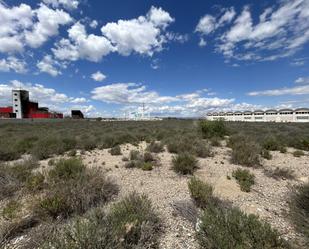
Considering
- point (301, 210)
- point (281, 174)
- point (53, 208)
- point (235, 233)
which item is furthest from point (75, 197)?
point (281, 174)

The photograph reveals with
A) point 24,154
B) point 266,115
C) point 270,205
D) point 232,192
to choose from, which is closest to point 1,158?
point 24,154

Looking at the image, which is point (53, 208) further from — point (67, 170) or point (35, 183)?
point (67, 170)

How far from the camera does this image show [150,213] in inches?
158

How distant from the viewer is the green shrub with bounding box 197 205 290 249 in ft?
9.39

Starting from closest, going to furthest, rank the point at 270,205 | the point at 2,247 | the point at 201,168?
the point at 2,247, the point at 270,205, the point at 201,168

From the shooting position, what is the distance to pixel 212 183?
626 cm

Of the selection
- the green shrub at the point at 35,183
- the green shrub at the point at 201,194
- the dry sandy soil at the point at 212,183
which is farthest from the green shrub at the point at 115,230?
the green shrub at the point at 35,183

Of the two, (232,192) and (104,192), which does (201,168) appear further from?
(104,192)

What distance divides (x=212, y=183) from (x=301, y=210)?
249cm

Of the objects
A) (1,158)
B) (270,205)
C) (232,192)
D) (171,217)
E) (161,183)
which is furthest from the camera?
(1,158)

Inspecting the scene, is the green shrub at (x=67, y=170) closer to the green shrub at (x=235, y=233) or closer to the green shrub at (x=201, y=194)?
the green shrub at (x=201, y=194)

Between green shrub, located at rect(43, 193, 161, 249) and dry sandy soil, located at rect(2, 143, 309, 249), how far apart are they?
1.17 ft

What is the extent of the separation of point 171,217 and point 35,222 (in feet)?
9.03

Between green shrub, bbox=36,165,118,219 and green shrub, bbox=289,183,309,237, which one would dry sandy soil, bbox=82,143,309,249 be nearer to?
green shrub, bbox=289,183,309,237
